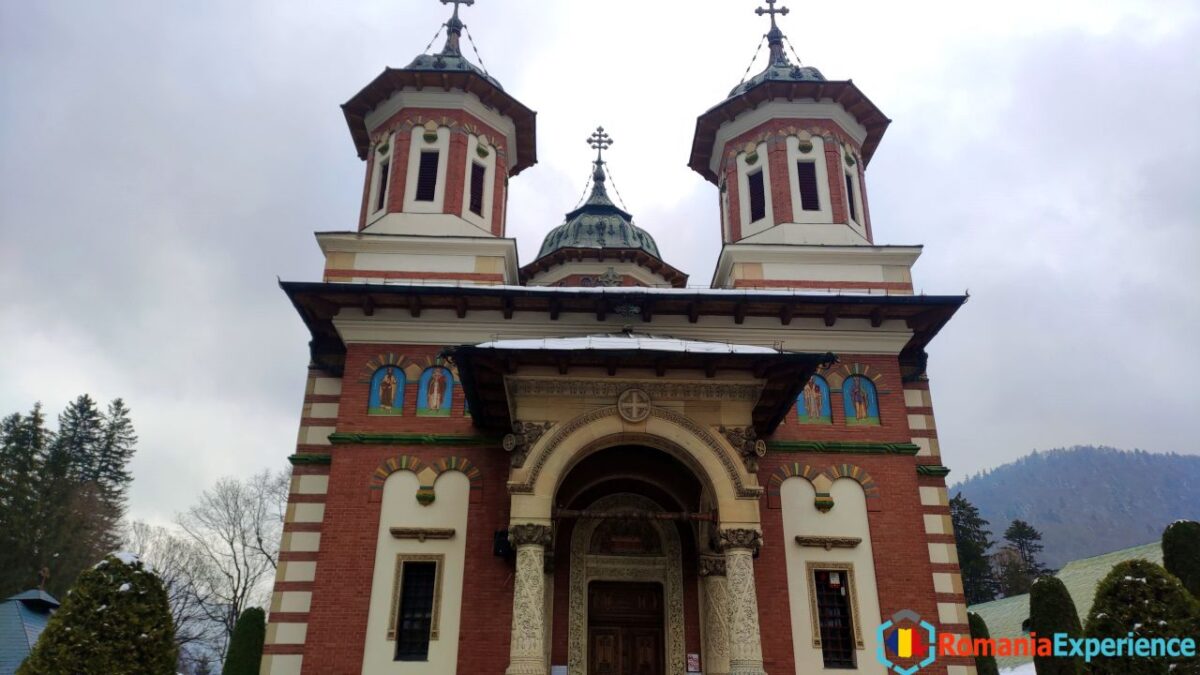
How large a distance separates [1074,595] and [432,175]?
103 feet

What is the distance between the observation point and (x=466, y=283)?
19734 millimetres

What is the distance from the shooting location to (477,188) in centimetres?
2186

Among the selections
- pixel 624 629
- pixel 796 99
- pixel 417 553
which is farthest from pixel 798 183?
pixel 417 553

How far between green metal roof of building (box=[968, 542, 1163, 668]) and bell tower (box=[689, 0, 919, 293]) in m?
20.2

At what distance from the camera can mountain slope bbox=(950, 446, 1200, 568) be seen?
156500 millimetres

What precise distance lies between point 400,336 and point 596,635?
24.0 feet

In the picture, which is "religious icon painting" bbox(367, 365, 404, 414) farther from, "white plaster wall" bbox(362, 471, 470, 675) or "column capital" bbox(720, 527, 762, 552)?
"column capital" bbox(720, 527, 762, 552)

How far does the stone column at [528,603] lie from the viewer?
12469 mm

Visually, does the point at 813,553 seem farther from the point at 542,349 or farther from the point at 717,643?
the point at 542,349

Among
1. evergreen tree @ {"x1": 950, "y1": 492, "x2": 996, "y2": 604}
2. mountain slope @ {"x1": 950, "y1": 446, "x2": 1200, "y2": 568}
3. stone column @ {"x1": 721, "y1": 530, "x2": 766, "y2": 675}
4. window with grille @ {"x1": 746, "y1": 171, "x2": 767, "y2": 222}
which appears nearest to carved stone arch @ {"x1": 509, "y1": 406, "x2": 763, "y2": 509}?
stone column @ {"x1": 721, "y1": 530, "x2": 766, "y2": 675}

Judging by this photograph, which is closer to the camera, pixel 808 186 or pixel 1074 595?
pixel 808 186

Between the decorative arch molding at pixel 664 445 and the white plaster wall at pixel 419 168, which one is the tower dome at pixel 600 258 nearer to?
the white plaster wall at pixel 419 168

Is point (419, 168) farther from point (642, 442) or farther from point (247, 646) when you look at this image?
point (247, 646)

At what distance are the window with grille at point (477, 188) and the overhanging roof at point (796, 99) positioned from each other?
20.3 feet
